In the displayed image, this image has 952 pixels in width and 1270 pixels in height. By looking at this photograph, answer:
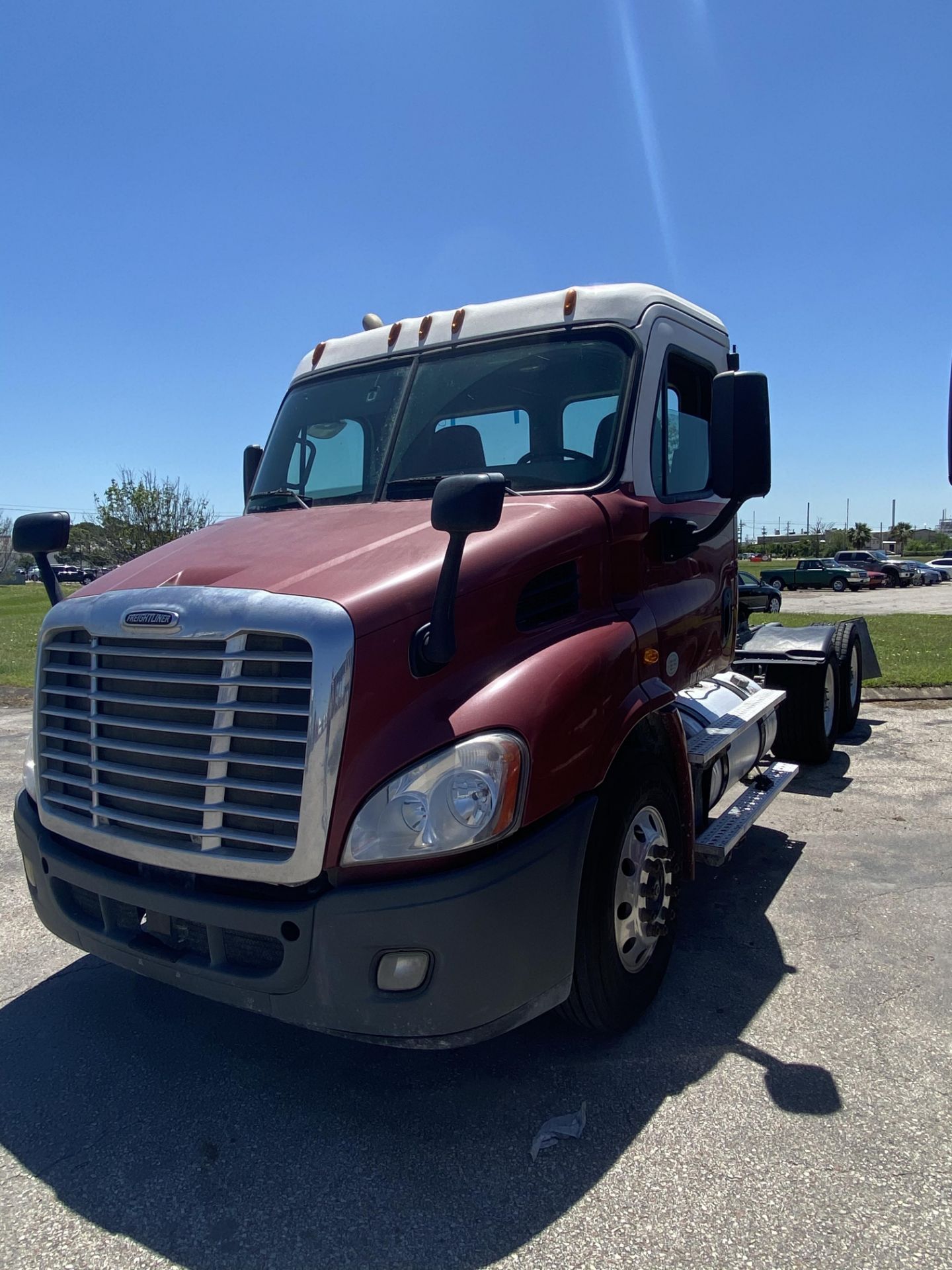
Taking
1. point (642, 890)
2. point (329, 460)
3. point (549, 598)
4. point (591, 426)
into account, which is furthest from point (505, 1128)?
point (329, 460)

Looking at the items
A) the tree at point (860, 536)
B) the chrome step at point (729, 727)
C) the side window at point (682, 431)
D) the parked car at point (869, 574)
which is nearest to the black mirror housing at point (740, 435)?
the side window at point (682, 431)

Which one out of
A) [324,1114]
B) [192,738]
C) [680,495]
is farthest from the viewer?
[680,495]

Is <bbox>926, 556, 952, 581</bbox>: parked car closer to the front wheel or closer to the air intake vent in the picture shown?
the front wheel

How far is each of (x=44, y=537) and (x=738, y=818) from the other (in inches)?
136

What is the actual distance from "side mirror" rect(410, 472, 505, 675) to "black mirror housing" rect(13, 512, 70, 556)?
6.31 feet

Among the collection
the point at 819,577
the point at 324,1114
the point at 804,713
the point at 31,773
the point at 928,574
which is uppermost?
the point at 31,773

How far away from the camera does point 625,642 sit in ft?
10.5

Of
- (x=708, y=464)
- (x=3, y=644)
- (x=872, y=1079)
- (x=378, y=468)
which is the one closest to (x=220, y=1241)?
(x=872, y=1079)

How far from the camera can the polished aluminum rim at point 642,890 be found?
318 cm

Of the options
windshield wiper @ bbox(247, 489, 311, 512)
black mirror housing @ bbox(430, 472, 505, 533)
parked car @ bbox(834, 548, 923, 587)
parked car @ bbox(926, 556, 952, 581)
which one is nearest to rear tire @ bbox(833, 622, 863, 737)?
windshield wiper @ bbox(247, 489, 311, 512)

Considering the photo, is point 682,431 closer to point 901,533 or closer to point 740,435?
point 740,435

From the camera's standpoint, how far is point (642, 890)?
3314 millimetres

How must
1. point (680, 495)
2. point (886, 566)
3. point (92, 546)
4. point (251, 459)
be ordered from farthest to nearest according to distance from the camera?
point (886, 566), point (92, 546), point (251, 459), point (680, 495)

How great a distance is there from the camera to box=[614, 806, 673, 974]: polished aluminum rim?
3.18 meters
